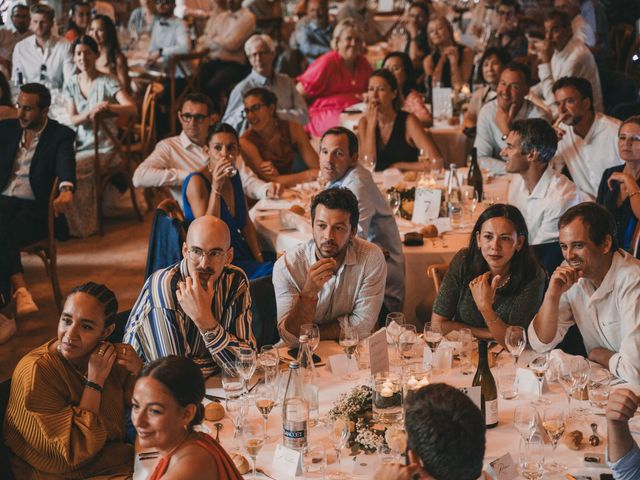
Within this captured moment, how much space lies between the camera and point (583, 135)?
536 cm

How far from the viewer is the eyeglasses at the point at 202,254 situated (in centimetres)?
308

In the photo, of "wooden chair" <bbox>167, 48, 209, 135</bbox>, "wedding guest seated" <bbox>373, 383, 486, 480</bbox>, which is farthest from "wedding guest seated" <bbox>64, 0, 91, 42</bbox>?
"wedding guest seated" <bbox>373, 383, 486, 480</bbox>

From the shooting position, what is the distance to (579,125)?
17.5 ft

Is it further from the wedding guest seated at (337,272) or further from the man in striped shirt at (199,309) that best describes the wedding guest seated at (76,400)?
the wedding guest seated at (337,272)

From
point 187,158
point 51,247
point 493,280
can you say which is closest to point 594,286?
point 493,280

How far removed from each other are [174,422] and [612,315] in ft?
5.52

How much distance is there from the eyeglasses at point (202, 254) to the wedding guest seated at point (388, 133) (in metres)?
2.92

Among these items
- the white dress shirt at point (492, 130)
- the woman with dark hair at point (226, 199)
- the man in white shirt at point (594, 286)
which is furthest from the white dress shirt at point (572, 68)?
the man in white shirt at point (594, 286)

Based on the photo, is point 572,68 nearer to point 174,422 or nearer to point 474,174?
point 474,174

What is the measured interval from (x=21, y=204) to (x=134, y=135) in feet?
8.20

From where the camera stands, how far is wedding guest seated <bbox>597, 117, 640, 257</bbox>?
4.45 meters

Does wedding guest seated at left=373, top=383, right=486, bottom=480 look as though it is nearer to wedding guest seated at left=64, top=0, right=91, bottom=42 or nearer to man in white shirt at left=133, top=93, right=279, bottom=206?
man in white shirt at left=133, top=93, right=279, bottom=206

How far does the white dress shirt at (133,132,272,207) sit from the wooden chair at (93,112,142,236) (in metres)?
1.52

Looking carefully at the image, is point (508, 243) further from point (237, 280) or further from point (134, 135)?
point (134, 135)
